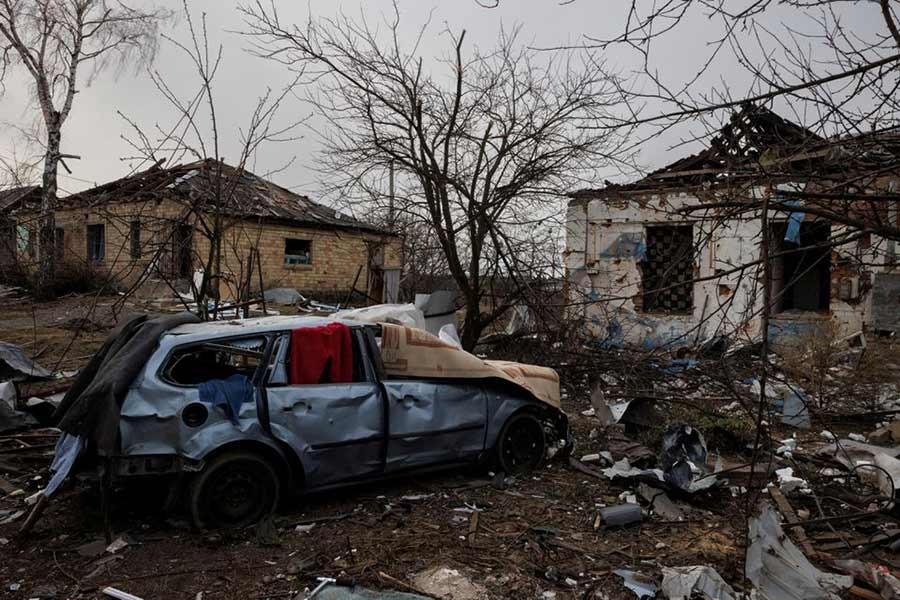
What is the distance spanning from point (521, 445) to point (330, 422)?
2.17 meters

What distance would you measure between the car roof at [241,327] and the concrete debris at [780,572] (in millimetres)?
3423

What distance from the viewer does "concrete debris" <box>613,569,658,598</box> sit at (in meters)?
3.84

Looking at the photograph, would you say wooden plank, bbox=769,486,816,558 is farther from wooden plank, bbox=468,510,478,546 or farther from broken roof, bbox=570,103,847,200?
broken roof, bbox=570,103,847,200

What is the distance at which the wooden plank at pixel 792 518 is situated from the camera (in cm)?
457

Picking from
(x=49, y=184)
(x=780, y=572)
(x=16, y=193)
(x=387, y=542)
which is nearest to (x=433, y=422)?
(x=387, y=542)

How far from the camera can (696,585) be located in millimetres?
3697

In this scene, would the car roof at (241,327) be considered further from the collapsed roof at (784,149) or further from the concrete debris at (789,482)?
the concrete debris at (789,482)

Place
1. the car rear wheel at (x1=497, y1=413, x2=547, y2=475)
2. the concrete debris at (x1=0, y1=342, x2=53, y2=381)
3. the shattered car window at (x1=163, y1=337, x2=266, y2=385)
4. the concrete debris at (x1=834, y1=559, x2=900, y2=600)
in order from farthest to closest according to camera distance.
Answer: the concrete debris at (x1=0, y1=342, x2=53, y2=381) → the car rear wheel at (x1=497, y1=413, x2=547, y2=475) → the shattered car window at (x1=163, y1=337, x2=266, y2=385) → the concrete debris at (x1=834, y1=559, x2=900, y2=600)

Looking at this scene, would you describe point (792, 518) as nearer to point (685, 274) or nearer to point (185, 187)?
point (685, 274)

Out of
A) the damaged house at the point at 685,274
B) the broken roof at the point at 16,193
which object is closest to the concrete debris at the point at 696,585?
the damaged house at the point at 685,274

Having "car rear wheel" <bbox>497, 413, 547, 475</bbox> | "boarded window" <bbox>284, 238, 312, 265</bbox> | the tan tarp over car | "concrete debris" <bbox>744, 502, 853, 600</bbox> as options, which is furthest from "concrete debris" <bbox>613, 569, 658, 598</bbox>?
"boarded window" <bbox>284, 238, 312, 265</bbox>

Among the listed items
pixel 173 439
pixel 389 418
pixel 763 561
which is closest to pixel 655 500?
pixel 763 561

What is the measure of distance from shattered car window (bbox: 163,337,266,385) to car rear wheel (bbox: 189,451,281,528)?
672 millimetres

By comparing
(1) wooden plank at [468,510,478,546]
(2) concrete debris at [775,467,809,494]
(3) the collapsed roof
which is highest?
(3) the collapsed roof
